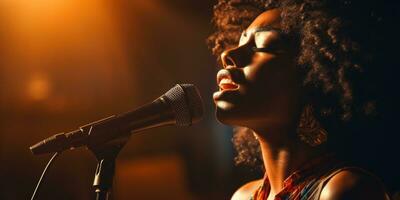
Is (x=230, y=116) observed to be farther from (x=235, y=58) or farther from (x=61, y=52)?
(x=61, y=52)

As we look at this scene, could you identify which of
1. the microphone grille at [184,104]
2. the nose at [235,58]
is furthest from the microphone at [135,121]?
the nose at [235,58]

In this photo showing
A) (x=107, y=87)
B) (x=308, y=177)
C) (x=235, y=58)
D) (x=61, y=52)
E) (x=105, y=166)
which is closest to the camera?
(x=105, y=166)

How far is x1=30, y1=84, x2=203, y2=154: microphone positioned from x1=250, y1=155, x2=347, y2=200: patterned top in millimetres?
607

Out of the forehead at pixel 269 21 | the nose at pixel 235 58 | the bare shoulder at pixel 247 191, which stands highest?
the forehead at pixel 269 21

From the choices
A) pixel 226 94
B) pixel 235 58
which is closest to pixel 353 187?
pixel 226 94

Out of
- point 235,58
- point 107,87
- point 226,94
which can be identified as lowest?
point 107,87

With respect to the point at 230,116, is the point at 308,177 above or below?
below

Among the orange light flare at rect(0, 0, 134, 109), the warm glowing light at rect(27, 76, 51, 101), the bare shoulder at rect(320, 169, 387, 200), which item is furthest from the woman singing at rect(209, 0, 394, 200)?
the warm glowing light at rect(27, 76, 51, 101)

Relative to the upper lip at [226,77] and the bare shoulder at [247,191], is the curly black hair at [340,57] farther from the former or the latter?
the bare shoulder at [247,191]

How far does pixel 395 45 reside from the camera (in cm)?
222

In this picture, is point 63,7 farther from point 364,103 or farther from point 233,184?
point 364,103

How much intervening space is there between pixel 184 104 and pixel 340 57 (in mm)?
929

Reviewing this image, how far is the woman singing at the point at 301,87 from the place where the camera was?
2.10m

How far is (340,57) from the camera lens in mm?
2232
